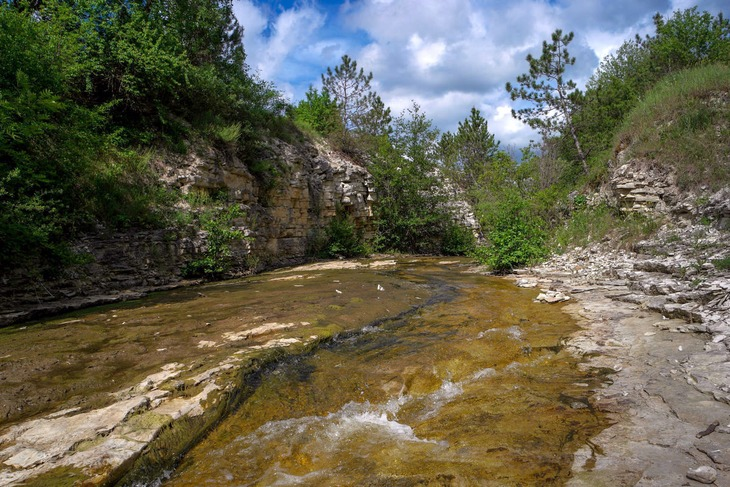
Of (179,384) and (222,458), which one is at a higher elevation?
(179,384)

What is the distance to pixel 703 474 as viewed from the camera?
223 cm

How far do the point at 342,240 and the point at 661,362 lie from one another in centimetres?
1771

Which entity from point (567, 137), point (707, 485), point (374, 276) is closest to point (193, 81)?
point (374, 276)

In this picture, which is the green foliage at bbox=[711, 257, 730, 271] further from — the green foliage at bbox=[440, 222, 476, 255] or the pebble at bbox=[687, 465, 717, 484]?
the green foliage at bbox=[440, 222, 476, 255]

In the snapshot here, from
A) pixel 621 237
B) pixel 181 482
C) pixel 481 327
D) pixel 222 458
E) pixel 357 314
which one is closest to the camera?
pixel 181 482

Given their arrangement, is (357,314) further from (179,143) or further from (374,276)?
(179,143)

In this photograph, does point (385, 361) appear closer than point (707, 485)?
No

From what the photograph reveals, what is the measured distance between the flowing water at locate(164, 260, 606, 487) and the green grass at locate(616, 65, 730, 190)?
9.43 m

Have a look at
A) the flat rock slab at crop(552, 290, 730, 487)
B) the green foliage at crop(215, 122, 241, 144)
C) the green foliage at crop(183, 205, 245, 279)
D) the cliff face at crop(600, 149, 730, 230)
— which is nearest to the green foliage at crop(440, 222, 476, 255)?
A: the cliff face at crop(600, 149, 730, 230)

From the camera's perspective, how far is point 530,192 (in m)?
18.4

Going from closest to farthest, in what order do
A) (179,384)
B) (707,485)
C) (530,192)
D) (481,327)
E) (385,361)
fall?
(707,485)
(179,384)
(385,361)
(481,327)
(530,192)

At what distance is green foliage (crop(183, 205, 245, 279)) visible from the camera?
1201 cm

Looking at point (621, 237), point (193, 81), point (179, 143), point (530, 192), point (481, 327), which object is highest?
point (193, 81)

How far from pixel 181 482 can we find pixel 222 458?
31cm
